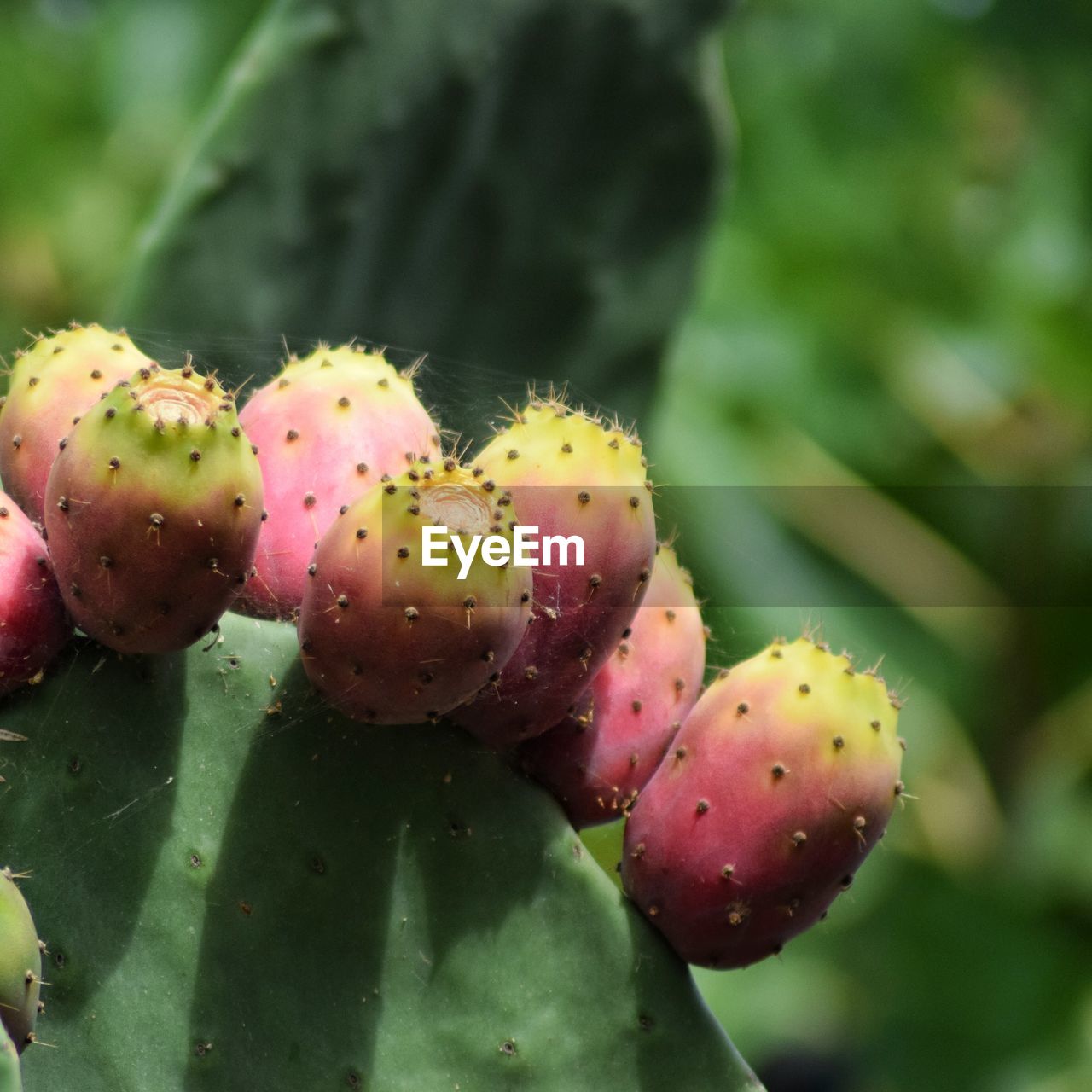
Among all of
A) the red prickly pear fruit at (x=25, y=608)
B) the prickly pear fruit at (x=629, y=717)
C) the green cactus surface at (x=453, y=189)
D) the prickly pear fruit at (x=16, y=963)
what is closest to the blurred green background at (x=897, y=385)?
the green cactus surface at (x=453, y=189)

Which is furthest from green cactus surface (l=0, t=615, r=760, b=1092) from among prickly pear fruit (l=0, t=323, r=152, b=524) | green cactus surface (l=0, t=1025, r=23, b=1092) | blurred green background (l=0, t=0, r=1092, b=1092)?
blurred green background (l=0, t=0, r=1092, b=1092)

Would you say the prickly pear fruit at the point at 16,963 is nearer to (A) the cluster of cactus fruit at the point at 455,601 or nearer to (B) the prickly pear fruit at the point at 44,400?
(A) the cluster of cactus fruit at the point at 455,601

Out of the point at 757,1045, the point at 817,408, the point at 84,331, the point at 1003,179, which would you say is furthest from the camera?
the point at 1003,179

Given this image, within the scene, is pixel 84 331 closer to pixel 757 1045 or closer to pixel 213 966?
pixel 213 966

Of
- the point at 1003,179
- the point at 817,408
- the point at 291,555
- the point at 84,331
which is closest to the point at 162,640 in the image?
the point at 291,555

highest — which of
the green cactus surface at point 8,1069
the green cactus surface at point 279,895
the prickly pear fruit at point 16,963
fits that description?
the green cactus surface at point 8,1069

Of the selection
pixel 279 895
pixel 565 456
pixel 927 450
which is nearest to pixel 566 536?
pixel 565 456
